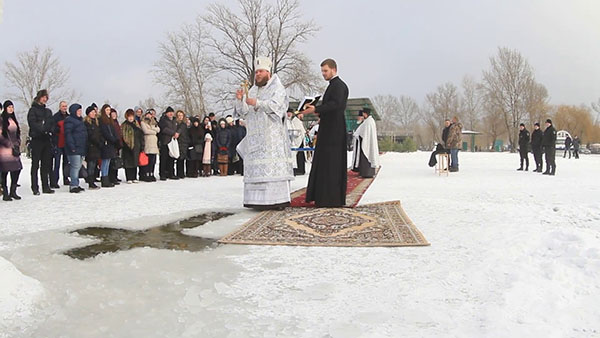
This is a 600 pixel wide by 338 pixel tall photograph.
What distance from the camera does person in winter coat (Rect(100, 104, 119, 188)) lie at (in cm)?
871

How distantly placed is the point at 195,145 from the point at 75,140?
4133 mm

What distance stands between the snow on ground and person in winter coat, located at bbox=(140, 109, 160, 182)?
5.66m

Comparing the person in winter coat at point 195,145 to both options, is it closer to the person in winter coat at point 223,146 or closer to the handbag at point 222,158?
the person in winter coat at point 223,146

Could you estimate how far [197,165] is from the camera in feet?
40.3

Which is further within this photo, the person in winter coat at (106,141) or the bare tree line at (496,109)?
the bare tree line at (496,109)

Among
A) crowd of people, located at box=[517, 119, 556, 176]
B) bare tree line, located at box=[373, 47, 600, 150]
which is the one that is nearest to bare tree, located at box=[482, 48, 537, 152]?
bare tree line, located at box=[373, 47, 600, 150]

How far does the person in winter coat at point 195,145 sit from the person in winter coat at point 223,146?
52 centimetres

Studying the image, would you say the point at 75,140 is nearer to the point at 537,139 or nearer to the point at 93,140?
the point at 93,140

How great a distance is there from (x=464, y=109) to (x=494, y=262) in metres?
61.9

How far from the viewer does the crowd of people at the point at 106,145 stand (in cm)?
745

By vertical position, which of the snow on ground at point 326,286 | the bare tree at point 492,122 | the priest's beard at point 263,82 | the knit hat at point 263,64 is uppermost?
the bare tree at point 492,122

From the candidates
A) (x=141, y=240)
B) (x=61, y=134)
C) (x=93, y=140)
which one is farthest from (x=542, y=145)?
(x=61, y=134)

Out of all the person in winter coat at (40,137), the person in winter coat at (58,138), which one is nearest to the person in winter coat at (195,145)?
the person in winter coat at (58,138)

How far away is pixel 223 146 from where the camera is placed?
12461 millimetres
